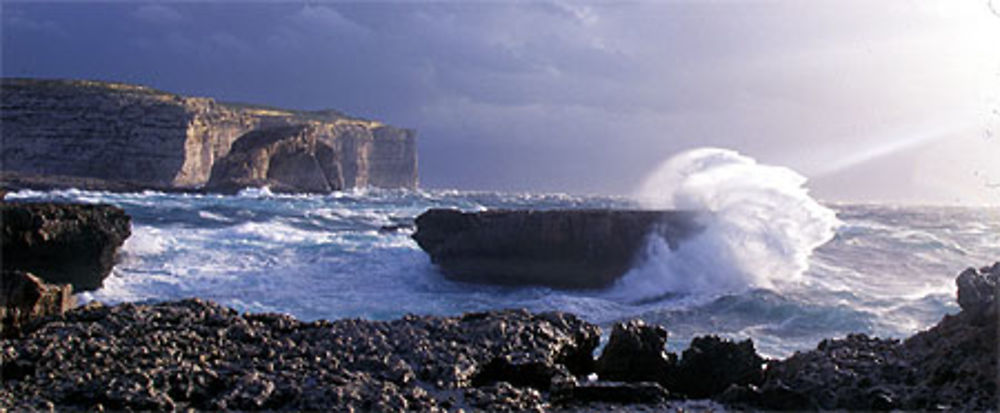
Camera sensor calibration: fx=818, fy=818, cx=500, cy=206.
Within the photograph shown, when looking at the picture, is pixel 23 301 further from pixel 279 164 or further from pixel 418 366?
pixel 279 164

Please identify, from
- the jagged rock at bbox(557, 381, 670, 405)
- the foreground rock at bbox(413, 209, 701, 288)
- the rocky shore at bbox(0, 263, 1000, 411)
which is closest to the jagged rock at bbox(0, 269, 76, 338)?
the rocky shore at bbox(0, 263, 1000, 411)

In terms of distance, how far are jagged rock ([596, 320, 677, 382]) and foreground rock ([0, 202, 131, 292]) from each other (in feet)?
38.1

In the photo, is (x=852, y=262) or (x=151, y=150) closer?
(x=852, y=262)

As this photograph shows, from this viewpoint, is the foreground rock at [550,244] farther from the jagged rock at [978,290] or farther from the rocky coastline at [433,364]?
the jagged rock at [978,290]

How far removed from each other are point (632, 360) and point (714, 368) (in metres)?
0.72

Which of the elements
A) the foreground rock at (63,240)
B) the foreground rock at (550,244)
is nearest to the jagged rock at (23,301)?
the foreground rock at (63,240)

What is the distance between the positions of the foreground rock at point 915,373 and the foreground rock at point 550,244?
43.9 feet

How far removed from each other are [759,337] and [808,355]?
7652 mm

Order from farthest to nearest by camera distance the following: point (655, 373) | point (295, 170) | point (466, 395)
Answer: point (295, 170) → point (655, 373) → point (466, 395)

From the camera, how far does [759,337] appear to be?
13.5 metres

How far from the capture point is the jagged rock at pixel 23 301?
5.84 metres

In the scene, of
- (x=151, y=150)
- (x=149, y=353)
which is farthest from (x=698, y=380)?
(x=151, y=150)

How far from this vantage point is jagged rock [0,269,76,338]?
5844 millimetres

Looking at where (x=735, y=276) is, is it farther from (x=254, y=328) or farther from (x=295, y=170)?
(x=295, y=170)
